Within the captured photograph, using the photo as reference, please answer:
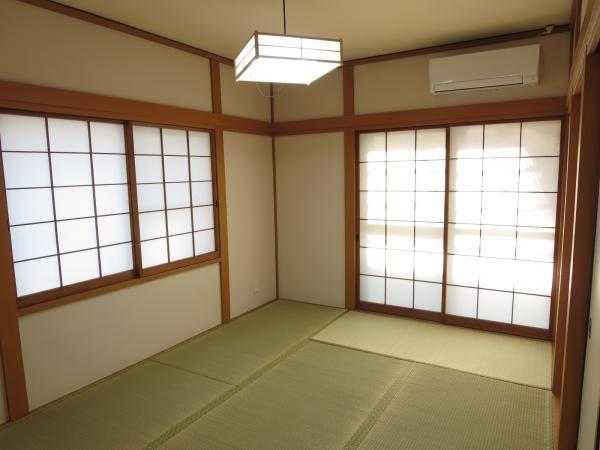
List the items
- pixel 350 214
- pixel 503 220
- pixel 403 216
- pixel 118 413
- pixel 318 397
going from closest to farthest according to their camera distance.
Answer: pixel 118 413 < pixel 318 397 < pixel 503 220 < pixel 403 216 < pixel 350 214

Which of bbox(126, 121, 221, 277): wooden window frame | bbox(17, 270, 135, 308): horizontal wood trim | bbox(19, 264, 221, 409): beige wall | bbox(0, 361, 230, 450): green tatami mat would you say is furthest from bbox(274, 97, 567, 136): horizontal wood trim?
bbox(0, 361, 230, 450): green tatami mat

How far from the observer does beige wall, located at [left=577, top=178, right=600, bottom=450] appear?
165 centimetres

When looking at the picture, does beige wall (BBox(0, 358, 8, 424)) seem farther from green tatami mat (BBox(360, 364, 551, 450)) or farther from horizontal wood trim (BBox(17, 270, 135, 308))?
green tatami mat (BBox(360, 364, 551, 450))

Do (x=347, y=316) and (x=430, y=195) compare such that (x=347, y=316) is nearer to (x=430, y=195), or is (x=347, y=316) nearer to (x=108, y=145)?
(x=430, y=195)

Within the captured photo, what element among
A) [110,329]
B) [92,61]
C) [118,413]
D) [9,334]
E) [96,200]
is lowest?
[118,413]

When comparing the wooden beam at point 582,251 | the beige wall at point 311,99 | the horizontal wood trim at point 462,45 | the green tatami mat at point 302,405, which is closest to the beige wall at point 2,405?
the green tatami mat at point 302,405

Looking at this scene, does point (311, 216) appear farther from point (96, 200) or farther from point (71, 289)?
point (71, 289)

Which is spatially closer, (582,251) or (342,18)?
(582,251)

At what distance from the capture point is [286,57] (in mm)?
2303

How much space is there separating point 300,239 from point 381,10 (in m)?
2.81

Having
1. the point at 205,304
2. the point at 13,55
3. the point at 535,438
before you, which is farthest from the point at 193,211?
the point at 535,438

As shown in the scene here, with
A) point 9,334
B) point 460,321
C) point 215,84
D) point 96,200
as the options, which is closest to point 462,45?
point 215,84

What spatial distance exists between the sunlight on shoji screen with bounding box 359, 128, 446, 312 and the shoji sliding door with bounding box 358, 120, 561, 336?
0.01m

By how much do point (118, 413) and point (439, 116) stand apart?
12.6 feet
